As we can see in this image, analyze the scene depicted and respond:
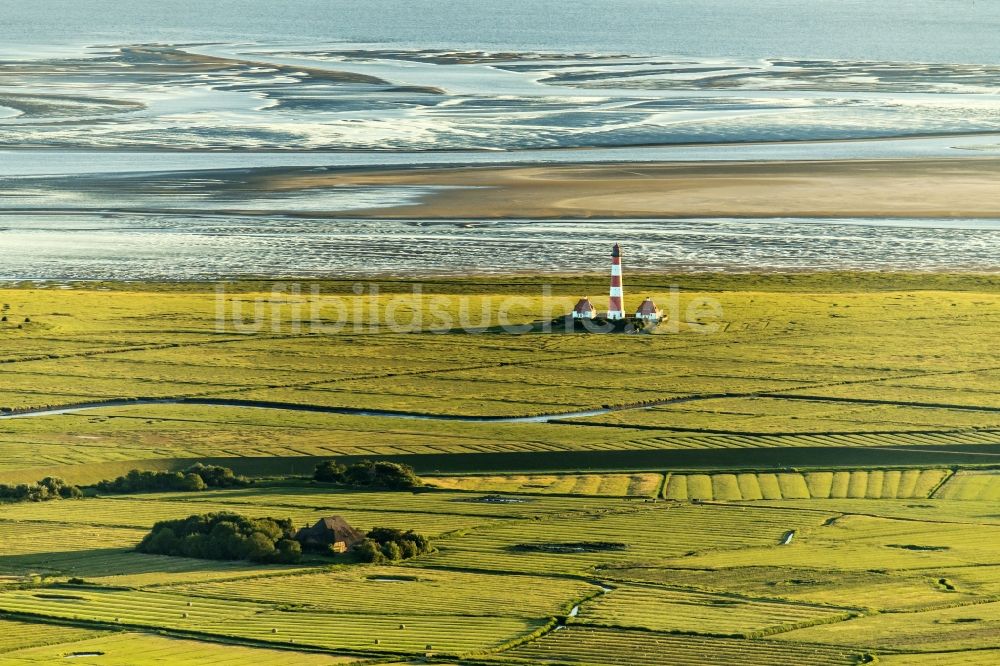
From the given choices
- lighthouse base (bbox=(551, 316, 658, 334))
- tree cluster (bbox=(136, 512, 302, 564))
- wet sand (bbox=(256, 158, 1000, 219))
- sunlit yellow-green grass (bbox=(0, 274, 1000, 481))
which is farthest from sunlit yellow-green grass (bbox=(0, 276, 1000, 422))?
wet sand (bbox=(256, 158, 1000, 219))

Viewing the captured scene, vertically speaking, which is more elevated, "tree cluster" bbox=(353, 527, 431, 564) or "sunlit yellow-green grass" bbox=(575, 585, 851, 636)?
"sunlit yellow-green grass" bbox=(575, 585, 851, 636)

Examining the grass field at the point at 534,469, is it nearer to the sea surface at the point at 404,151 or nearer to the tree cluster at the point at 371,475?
the tree cluster at the point at 371,475

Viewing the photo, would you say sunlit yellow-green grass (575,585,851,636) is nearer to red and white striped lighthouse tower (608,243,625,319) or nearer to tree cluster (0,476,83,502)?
tree cluster (0,476,83,502)

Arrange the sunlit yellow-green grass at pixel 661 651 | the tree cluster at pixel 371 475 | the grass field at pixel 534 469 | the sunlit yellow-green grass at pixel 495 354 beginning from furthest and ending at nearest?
the sunlit yellow-green grass at pixel 495 354 → the tree cluster at pixel 371 475 → the grass field at pixel 534 469 → the sunlit yellow-green grass at pixel 661 651

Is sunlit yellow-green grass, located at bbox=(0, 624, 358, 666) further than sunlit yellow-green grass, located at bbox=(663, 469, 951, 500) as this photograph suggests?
No

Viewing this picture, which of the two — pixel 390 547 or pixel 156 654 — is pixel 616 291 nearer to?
pixel 390 547

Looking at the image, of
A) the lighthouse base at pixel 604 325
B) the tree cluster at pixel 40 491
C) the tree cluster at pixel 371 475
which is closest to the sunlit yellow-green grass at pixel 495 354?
the lighthouse base at pixel 604 325
